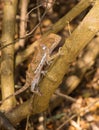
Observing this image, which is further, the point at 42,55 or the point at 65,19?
the point at 65,19

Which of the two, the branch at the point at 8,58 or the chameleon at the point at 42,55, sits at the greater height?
the branch at the point at 8,58

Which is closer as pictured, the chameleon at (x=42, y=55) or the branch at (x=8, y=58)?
the chameleon at (x=42, y=55)

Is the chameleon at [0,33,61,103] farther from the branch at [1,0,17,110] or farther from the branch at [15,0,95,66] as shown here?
the branch at [1,0,17,110]

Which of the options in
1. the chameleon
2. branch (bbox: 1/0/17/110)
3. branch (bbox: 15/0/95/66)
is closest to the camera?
the chameleon

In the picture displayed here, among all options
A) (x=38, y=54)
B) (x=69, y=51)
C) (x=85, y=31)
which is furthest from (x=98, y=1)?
(x=38, y=54)

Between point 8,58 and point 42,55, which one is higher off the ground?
point 8,58

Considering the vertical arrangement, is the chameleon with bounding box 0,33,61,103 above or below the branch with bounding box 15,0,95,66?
below

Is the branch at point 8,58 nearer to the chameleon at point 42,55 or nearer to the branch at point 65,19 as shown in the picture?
the branch at point 65,19

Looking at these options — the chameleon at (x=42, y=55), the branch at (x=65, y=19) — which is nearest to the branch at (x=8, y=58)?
the branch at (x=65, y=19)

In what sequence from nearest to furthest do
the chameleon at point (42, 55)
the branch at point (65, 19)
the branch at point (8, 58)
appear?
the chameleon at point (42, 55)
the branch at point (65, 19)
the branch at point (8, 58)

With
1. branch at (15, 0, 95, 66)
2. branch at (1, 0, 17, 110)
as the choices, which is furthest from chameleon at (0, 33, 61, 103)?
branch at (1, 0, 17, 110)

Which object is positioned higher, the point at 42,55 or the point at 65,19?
the point at 65,19
